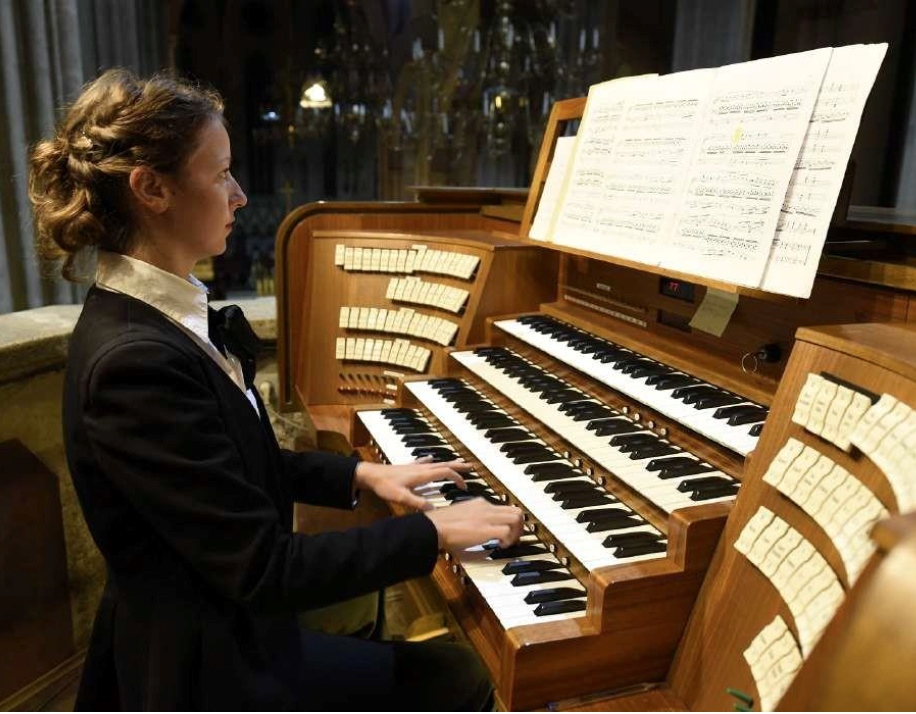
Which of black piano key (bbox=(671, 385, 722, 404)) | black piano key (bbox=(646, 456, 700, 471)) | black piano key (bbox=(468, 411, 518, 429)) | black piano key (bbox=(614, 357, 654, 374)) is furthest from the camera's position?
black piano key (bbox=(468, 411, 518, 429))

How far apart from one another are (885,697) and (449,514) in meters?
0.97

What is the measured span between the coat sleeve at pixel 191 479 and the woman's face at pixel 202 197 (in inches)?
10.1

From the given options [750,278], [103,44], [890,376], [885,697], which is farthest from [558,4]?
[885,697]

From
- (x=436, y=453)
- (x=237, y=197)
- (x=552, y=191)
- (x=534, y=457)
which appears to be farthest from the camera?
(x=552, y=191)

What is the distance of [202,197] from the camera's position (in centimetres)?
130

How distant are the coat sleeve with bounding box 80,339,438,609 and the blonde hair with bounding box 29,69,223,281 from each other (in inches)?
10.3

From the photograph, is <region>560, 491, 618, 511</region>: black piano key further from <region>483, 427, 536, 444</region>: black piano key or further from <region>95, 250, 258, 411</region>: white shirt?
<region>95, 250, 258, 411</region>: white shirt

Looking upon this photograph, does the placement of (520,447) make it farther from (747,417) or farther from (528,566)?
(747,417)

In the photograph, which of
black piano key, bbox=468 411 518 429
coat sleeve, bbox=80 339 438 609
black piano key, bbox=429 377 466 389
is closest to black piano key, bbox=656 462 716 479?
black piano key, bbox=468 411 518 429

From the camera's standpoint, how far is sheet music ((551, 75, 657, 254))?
2.06 m

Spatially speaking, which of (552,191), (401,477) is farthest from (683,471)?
(552,191)

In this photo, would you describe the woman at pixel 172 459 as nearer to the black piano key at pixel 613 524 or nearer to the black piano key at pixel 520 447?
A: the black piano key at pixel 613 524

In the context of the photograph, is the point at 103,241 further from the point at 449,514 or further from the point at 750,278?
the point at 750,278

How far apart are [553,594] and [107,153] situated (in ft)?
3.68
